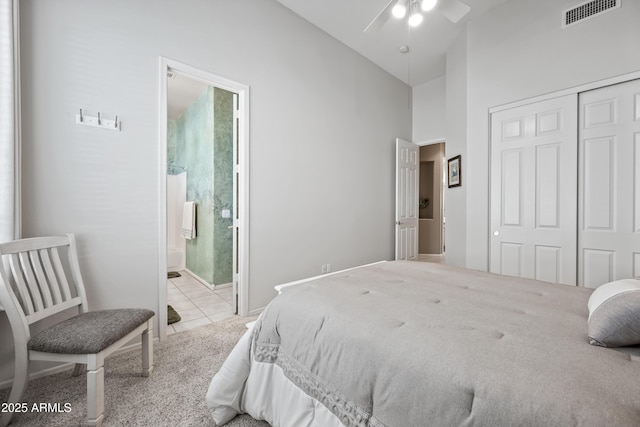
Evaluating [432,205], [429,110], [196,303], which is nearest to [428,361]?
[196,303]

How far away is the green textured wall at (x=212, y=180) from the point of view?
3799 mm

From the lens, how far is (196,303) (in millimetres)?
3248

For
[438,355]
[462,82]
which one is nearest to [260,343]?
[438,355]

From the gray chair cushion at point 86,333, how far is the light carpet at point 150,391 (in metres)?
0.41

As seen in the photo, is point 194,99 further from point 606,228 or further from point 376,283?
point 606,228

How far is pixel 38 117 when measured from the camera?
68.7 inches

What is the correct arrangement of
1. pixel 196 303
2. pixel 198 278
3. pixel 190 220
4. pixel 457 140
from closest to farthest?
pixel 196 303 < pixel 457 140 < pixel 198 278 < pixel 190 220

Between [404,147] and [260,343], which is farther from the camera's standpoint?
[404,147]

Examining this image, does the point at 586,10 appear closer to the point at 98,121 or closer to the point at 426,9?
the point at 426,9

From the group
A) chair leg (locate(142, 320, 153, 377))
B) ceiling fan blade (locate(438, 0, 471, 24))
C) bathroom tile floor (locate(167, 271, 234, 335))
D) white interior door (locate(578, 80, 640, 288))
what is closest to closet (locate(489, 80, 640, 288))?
white interior door (locate(578, 80, 640, 288))

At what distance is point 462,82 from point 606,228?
2169 millimetres

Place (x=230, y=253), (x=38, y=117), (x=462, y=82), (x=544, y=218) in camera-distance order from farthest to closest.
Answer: (x=230, y=253) → (x=462, y=82) → (x=544, y=218) → (x=38, y=117)

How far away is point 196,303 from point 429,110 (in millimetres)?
4566

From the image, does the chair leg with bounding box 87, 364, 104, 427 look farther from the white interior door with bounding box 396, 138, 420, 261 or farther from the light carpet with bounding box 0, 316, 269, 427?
the white interior door with bounding box 396, 138, 420, 261
